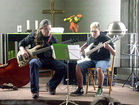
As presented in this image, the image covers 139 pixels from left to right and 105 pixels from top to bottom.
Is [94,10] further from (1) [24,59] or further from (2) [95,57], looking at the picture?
(1) [24,59]

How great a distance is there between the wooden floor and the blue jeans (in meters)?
0.18

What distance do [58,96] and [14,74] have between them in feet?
2.77

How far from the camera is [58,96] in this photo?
557 cm

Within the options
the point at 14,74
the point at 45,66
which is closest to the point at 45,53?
the point at 45,66

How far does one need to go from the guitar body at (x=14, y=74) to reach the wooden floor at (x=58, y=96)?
189 millimetres

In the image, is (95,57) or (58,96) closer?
(58,96)

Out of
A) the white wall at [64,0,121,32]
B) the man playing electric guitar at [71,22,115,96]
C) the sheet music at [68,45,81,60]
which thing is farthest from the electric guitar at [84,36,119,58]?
the white wall at [64,0,121,32]

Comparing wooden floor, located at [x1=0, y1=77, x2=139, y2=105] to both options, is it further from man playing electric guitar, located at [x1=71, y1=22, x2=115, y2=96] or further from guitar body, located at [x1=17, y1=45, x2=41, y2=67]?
guitar body, located at [x1=17, y1=45, x2=41, y2=67]

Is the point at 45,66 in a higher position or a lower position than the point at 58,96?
higher

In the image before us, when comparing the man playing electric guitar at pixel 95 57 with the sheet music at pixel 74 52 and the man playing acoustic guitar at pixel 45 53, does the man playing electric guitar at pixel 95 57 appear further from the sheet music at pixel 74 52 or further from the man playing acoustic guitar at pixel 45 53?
the sheet music at pixel 74 52

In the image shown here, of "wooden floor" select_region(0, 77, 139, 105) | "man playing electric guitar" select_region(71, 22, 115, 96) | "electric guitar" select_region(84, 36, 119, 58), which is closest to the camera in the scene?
"wooden floor" select_region(0, 77, 139, 105)

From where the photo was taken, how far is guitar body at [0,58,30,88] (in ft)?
18.6

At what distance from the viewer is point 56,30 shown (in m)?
7.03

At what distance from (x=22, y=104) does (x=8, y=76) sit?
0.81 metres
